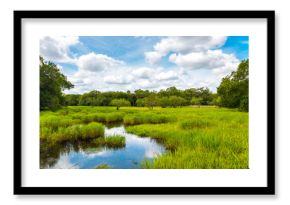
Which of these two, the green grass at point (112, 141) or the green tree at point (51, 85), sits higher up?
the green tree at point (51, 85)

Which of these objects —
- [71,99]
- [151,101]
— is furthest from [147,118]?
[71,99]

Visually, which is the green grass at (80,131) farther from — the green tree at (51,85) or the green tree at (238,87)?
the green tree at (238,87)

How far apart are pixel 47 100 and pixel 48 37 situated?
0.49m

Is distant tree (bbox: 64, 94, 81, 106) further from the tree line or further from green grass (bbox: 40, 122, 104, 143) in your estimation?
green grass (bbox: 40, 122, 104, 143)

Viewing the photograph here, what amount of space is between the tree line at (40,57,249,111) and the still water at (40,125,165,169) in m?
0.25

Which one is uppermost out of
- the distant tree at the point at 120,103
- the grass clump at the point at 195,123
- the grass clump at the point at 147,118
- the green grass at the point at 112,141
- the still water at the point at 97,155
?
the distant tree at the point at 120,103

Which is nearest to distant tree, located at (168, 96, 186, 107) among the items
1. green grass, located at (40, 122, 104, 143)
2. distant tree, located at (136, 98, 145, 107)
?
distant tree, located at (136, 98, 145, 107)

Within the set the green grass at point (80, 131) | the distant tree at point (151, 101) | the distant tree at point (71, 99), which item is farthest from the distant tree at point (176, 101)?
the distant tree at point (71, 99)

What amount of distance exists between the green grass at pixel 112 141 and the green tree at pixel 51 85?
43 centimetres

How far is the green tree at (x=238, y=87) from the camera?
200cm

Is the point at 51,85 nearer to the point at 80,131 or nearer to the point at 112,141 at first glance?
the point at 80,131
